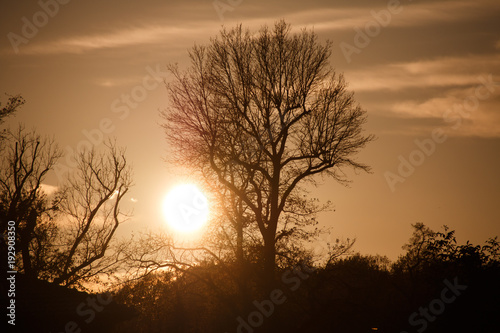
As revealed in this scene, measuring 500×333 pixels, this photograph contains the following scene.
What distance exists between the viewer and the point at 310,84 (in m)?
24.8

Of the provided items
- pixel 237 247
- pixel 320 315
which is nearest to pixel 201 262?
pixel 237 247

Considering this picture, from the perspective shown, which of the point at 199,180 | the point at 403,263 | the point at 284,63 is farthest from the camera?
the point at 403,263

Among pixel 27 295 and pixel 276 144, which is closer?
pixel 27 295

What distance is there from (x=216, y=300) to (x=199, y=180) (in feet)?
22.5

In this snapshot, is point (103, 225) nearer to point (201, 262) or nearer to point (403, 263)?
point (201, 262)

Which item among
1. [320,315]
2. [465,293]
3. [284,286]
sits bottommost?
[465,293]

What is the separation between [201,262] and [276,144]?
690 cm

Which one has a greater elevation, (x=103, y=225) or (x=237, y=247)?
(x=103, y=225)

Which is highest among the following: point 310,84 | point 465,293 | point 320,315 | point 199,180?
point 310,84

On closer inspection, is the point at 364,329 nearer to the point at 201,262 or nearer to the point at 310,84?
the point at 201,262

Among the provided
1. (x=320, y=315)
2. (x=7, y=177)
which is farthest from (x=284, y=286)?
(x=7, y=177)

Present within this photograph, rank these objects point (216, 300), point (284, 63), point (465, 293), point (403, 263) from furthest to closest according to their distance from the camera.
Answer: point (403, 263), point (216, 300), point (284, 63), point (465, 293)

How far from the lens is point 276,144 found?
83.3ft

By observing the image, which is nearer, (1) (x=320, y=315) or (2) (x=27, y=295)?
(2) (x=27, y=295)
